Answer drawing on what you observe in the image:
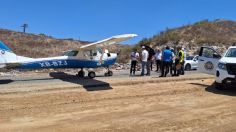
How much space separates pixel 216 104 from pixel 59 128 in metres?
6.01

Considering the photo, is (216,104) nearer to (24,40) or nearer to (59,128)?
(59,128)

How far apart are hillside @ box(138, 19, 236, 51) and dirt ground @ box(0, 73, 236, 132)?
30.0 m

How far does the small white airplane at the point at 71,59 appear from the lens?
853 inches

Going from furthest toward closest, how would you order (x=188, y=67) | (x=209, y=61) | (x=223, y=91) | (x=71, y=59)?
(x=188, y=67) → (x=71, y=59) → (x=209, y=61) → (x=223, y=91)

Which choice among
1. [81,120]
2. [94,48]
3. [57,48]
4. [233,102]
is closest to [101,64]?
[94,48]

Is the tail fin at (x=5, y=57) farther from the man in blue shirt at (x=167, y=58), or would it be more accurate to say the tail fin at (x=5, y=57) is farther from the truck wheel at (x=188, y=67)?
the truck wheel at (x=188, y=67)

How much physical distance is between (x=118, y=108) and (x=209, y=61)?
7.76 m

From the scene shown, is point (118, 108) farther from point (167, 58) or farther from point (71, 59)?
point (71, 59)

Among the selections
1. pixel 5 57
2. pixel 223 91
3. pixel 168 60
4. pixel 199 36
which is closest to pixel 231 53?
pixel 223 91

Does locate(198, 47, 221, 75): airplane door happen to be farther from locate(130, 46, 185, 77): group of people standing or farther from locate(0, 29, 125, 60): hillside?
locate(0, 29, 125, 60): hillside

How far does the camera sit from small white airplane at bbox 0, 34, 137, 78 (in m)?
21.7

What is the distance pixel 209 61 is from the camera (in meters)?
18.8

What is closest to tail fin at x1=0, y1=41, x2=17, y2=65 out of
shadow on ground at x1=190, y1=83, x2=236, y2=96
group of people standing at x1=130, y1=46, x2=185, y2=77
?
group of people standing at x1=130, y1=46, x2=185, y2=77

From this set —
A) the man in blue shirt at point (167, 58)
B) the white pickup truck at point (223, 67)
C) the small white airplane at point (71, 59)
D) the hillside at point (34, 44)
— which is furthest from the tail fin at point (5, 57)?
the hillside at point (34, 44)
